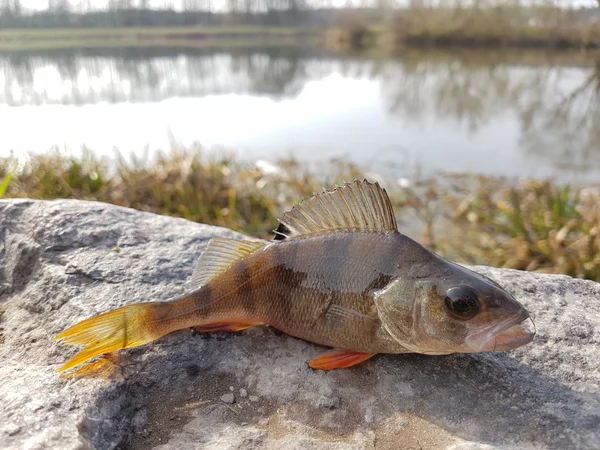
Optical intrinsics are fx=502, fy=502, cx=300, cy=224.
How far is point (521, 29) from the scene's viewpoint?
29906 millimetres

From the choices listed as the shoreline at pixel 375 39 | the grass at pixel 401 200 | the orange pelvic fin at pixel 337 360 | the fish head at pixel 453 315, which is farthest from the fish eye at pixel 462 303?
the shoreline at pixel 375 39

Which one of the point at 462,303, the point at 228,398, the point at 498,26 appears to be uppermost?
the point at 498,26

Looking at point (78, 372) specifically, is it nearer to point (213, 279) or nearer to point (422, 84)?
point (213, 279)

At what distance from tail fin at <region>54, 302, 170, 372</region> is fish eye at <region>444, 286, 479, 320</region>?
1.42 m

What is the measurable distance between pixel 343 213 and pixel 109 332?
1.28 m

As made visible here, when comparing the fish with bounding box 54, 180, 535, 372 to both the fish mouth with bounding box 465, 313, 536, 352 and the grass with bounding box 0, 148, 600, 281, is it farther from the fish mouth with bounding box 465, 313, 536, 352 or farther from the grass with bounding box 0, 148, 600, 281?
the grass with bounding box 0, 148, 600, 281

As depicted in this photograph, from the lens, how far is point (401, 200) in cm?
820

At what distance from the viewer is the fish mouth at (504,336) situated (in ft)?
6.85

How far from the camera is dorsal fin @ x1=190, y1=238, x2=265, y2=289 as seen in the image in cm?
272

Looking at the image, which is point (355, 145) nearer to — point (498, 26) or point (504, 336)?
point (504, 336)

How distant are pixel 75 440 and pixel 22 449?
0.58 ft

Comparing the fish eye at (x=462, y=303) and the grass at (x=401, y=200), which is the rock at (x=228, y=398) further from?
the grass at (x=401, y=200)

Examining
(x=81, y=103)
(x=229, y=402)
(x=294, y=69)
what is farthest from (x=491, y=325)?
(x=294, y=69)

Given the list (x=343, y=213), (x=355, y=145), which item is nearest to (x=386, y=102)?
(x=355, y=145)
